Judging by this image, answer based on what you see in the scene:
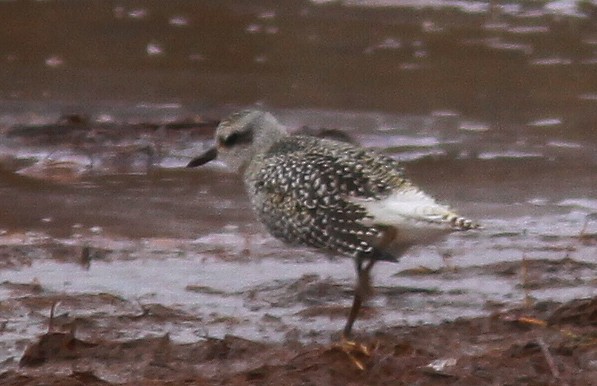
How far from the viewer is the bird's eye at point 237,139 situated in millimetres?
7199

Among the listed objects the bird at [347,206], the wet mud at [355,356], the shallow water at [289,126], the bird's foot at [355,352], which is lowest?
the shallow water at [289,126]

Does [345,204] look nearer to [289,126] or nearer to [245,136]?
[245,136]

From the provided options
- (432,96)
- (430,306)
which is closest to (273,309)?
(430,306)

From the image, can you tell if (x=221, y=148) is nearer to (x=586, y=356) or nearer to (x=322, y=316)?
(x=322, y=316)

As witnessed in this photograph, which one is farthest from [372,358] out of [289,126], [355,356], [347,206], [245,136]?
[289,126]

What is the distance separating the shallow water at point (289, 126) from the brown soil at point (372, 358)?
33 centimetres

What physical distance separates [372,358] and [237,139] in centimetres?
223

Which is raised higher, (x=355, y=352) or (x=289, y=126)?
(x=355, y=352)

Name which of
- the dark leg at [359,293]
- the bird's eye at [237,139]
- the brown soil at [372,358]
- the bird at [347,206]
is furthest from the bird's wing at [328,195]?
the bird's eye at [237,139]

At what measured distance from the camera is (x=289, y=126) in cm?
1039

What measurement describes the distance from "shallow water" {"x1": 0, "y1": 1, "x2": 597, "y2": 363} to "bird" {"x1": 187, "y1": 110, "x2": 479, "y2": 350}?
429 mm

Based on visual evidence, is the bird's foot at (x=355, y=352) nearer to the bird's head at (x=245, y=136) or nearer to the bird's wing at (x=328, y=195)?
the bird's wing at (x=328, y=195)

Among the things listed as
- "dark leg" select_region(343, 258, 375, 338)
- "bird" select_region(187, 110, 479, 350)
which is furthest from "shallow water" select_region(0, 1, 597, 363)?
"bird" select_region(187, 110, 479, 350)

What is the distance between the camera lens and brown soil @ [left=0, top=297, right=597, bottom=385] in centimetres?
510
